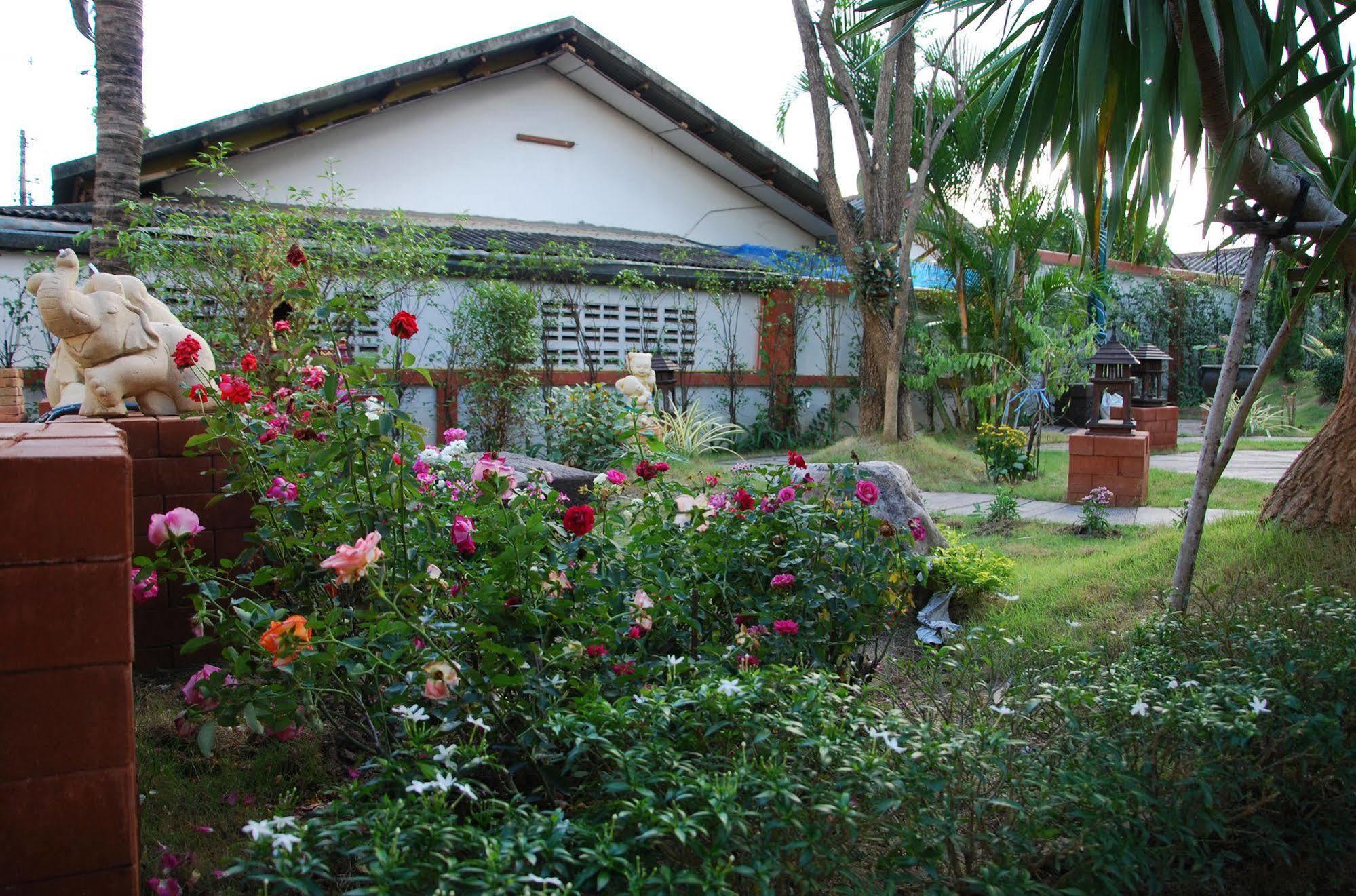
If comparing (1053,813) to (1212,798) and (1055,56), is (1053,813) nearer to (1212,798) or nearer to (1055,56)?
(1212,798)

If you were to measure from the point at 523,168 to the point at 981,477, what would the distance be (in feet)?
24.8

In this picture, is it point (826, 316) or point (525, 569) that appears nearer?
point (525, 569)

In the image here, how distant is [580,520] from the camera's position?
2240 mm

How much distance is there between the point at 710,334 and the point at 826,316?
2039 mm

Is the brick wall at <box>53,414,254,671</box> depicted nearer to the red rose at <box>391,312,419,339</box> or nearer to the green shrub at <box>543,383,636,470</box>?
the red rose at <box>391,312,419,339</box>

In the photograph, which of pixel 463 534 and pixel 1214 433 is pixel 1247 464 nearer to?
pixel 1214 433

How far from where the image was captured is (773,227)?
15508 millimetres

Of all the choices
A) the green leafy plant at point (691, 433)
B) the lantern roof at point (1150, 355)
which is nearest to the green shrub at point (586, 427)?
the green leafy plant at point (691, 433)

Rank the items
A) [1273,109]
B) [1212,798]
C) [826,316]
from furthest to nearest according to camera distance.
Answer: [826,316] < [1273,109] < [1212,798]

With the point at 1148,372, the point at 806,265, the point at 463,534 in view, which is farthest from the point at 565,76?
the point at 463,534

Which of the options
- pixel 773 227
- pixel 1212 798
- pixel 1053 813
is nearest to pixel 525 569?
pixel 1053 813

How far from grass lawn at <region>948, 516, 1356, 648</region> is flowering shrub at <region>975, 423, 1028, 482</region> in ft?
12.6

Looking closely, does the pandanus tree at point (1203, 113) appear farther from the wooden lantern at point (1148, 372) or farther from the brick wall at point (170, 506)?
the wooden lantern at point (1148, 372)

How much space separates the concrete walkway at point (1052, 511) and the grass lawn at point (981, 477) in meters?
0.21
